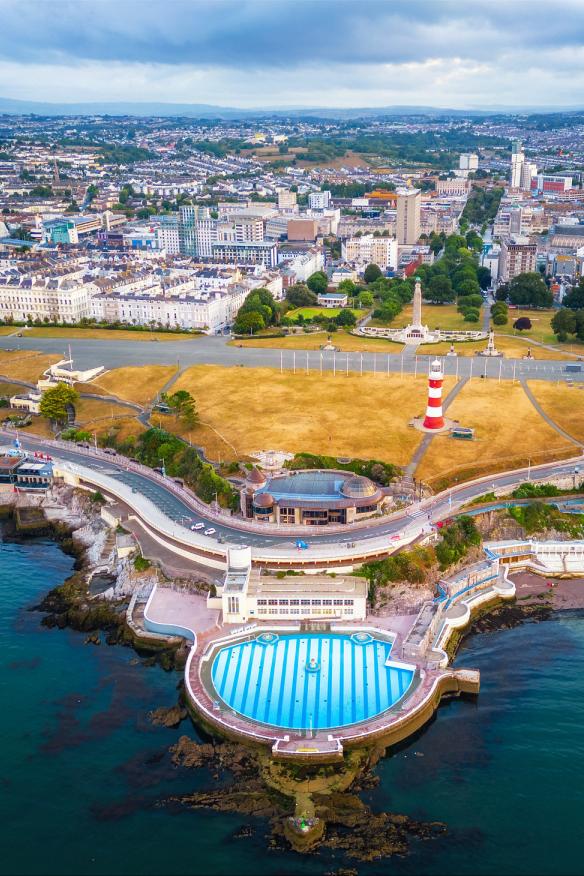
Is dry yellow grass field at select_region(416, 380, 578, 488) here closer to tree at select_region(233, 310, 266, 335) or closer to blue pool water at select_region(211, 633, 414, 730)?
blue pool water at select_region(211, 633, 414, 730)

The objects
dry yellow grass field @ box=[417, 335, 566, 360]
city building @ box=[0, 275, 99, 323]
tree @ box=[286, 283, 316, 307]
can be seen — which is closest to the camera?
dry yellow grass field @ box=[417, 335, 566, 360]

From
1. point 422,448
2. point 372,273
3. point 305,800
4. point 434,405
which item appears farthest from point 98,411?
point 372,273

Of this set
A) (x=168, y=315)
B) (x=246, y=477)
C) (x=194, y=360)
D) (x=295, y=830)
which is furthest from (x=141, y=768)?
(x=168, y=315)

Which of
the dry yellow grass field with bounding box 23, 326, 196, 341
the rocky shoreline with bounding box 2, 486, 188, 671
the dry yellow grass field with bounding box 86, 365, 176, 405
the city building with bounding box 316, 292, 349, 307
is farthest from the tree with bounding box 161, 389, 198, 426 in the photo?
the city building with bounding box 316, 292, 349, 307

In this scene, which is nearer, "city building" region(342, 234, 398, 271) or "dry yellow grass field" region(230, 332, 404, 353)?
"dry yellow grass field" region(230, 332, 404, 353)

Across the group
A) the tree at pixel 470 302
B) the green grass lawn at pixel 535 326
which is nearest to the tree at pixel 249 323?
the tree at pixel 470 302

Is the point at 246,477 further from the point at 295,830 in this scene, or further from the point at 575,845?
the point at 575,845
